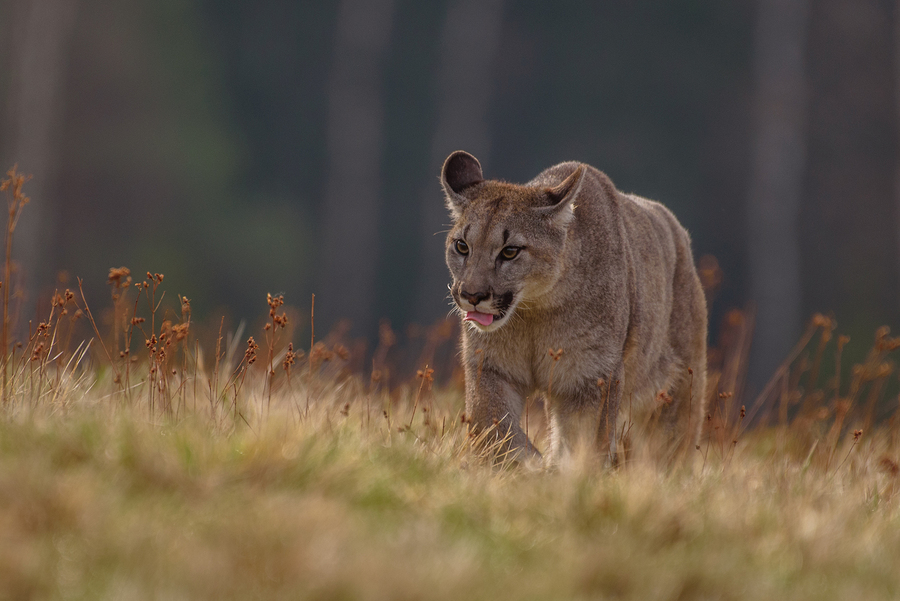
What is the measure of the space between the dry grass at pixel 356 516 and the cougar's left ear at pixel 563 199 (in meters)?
1.34

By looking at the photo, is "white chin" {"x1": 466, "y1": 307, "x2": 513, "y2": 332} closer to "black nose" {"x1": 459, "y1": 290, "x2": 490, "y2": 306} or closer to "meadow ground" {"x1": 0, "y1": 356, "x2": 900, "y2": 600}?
"black nose" {"x1": 459, "y1": 290, "x2": 490, "y2": 306}

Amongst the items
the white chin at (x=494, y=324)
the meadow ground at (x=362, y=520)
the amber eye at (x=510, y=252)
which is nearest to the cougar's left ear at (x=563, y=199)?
the amber eye at (x=510, y=252)

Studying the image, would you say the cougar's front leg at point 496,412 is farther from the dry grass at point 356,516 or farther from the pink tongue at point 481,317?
the pink tongue at point 481,317

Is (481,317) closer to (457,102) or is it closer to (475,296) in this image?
(475,296)

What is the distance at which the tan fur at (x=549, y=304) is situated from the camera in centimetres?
491

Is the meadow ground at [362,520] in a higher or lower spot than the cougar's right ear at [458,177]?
lower

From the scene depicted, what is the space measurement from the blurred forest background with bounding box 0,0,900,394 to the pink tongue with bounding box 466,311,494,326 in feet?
61.1

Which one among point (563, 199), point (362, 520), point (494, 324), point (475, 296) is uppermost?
point (563, 199)

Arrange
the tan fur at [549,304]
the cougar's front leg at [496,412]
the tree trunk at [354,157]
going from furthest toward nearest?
1. the tree trunk at [354,157]
2. the tan fur at [549,304]
3. the cougar's front leg at [496,412]

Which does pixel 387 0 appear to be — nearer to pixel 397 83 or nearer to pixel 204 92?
pixel 397 83

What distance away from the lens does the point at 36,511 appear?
9.80ft

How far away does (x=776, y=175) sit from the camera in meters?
23.9

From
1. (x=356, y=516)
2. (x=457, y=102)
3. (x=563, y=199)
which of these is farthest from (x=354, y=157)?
(x=356, y=516)

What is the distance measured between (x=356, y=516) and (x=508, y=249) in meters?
2.15
